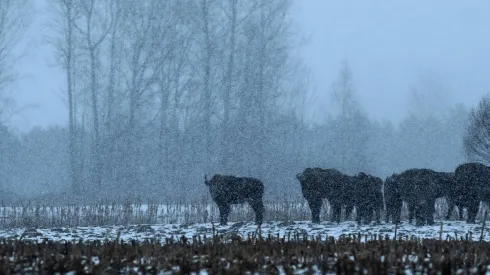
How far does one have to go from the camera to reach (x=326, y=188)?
1789 cm

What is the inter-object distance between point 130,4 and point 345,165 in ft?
68.4

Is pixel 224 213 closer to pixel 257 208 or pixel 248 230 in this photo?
pixel 257 208

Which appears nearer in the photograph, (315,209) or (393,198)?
(315,209)

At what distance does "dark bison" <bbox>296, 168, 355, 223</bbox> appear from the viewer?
58.5ft

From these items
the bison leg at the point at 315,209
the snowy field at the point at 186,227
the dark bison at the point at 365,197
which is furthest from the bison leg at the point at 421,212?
the bison leg at the point at 315,209

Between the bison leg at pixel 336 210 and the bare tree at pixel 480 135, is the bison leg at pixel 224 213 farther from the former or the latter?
the bare tree at pixel 480 135

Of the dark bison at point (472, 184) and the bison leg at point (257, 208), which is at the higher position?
the dark bison at point (472, 184)

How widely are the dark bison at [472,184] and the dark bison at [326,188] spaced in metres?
3.03

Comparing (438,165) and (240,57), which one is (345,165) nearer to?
(240,57)

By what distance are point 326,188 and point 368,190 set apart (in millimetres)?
1221

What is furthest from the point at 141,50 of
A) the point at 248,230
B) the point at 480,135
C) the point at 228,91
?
the point at 248,230

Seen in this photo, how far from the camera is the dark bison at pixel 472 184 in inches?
701

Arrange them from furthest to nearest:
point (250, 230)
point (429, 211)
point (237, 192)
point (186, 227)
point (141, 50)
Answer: point (141, 50), point (237, 192), point (429, 211), point (186, 227), point (250, 230)

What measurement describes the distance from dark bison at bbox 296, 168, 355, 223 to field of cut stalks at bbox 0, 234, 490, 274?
28.5ft
